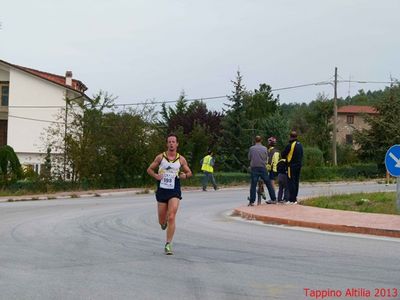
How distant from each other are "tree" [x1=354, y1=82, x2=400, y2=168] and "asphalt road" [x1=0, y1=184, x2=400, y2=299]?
3308 cm

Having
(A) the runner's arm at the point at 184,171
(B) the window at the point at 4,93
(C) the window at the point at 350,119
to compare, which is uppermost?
(C) the window at the point at 350,119

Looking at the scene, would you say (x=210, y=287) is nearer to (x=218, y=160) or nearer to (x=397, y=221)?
(x=397, y=221)

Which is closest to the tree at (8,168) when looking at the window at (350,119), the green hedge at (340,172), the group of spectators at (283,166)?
the group of spectators at (283,166)

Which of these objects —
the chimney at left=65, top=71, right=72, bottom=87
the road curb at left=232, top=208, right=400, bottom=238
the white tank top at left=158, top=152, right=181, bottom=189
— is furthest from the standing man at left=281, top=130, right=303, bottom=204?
the chimney at left=65, top=71, right=72, bottom=87

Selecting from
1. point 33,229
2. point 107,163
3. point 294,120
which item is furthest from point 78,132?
point 294,120

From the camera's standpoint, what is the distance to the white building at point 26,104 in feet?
169

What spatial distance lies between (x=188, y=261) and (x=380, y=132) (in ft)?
129

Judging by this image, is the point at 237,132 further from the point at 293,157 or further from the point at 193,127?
the point at 293,157

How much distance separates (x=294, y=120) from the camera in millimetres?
Result: 79688

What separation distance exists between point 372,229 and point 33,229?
663cm

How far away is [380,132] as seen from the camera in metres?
45.2

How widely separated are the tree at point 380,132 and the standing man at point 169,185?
36485 mm

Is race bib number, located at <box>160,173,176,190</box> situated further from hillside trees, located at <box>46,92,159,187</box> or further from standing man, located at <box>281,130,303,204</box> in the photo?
hillside trees, located at <box>46,92,159,187</box>
